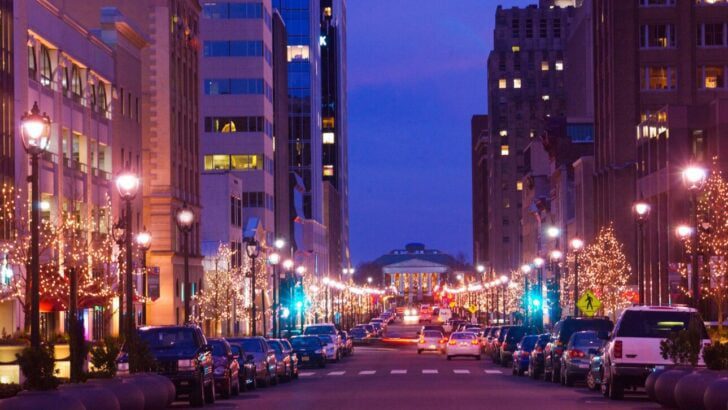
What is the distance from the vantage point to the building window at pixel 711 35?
10850cm

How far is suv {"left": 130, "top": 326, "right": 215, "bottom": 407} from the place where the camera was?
3356 cm

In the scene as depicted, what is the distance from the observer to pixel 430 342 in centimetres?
9031

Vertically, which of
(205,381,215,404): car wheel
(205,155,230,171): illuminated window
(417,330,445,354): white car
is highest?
(205,155,230,171): illuminated window

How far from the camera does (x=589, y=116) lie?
6171 inches

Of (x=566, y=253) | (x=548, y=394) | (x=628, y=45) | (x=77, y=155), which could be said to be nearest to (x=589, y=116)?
(x=566, y=253)

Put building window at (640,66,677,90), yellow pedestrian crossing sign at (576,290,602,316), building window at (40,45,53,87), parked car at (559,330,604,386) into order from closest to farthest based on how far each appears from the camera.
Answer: parked car at (559,330,604,386), yellow pedestrian crossing sign at (576,290,602,316), building window at (40,45,53,87), building window at (640,66,677,90)

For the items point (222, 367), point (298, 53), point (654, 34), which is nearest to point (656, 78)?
point (654, 34)

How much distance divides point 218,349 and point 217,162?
97544 millimetres

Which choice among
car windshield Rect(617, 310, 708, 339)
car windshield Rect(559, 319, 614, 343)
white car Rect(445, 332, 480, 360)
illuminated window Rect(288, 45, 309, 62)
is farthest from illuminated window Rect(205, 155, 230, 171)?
car windshield Rect(617, 310, 708, 339)

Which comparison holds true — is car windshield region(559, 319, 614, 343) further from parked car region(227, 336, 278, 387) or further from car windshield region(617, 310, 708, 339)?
car windshield region(617, 310, 708, 339)

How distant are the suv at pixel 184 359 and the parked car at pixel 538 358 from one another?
16.8m

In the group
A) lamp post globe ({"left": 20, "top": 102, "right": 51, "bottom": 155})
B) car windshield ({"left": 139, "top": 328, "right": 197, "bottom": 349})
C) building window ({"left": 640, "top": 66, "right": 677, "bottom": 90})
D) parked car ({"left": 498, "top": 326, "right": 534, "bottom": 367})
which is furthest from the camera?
building window ({"left": 640, "top": 66, "right": 677, "bottom": 90})

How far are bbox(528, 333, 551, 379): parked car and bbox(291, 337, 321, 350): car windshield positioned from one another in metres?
17.5

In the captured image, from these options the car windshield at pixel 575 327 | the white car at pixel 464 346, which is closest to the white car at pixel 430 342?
the white car at pixel 464 346
